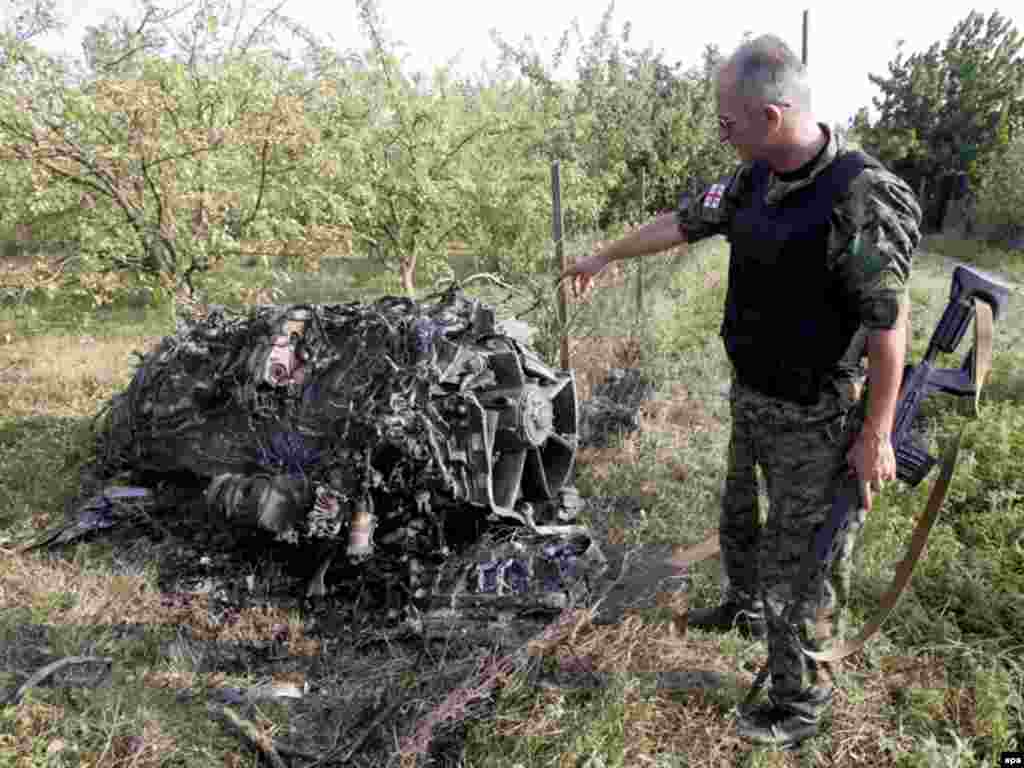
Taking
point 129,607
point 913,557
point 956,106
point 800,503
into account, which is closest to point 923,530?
point 913,557

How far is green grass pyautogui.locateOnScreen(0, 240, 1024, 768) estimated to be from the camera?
219cm

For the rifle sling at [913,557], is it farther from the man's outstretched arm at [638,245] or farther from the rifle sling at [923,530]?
the man's outstretched arm at [638,245]

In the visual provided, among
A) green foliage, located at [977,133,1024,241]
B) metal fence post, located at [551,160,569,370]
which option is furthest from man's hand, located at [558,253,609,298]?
green foliage, located at [977,133,1024,241]

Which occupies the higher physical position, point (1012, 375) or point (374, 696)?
point (1012, 375)

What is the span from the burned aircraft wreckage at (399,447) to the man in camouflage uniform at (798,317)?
1018 mm

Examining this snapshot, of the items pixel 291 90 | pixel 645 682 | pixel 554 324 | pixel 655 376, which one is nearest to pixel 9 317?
pixel 291 90

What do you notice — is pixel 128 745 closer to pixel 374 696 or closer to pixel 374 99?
pixel 374 696

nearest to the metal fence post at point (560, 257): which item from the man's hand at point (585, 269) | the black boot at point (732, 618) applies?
the man's hand at point (585, 269)

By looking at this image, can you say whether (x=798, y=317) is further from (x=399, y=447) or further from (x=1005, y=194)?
(x=1005, y=194)

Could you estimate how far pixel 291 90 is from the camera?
8078 millimetres

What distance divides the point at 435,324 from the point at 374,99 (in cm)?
747

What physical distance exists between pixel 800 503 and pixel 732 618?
91 centimetres

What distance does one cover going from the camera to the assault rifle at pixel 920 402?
192cm

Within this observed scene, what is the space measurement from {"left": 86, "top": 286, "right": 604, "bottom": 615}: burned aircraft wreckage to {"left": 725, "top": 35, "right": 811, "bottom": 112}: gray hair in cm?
185
